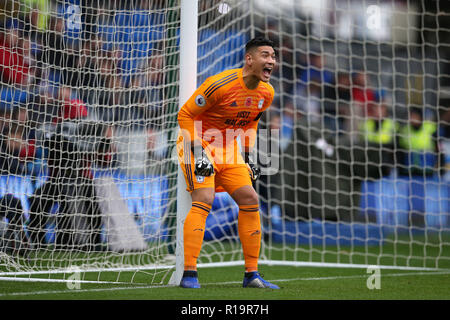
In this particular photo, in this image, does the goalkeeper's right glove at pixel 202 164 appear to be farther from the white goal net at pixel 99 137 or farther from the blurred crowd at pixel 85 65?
the blurred crowd at pixel 85 65

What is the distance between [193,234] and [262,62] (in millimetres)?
1180

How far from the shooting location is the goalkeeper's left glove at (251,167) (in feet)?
15.6

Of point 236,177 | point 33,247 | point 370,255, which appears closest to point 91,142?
point 33,247

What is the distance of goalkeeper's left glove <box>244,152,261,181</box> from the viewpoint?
187 inches

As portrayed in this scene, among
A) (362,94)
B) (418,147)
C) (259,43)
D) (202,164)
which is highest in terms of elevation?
(362,94)

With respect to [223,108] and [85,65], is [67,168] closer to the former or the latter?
[85,65]

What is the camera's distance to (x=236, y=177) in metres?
4.57

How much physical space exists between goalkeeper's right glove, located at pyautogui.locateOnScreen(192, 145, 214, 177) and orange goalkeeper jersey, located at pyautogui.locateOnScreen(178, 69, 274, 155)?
4.1 inches

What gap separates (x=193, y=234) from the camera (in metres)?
4.34

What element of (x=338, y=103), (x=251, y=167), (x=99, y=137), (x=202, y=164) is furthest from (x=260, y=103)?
(x=338, y=103)

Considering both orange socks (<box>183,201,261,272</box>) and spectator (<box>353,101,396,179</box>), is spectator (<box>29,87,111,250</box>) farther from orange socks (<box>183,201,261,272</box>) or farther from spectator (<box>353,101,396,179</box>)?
spectator (<box>353,101,396,179</box>)

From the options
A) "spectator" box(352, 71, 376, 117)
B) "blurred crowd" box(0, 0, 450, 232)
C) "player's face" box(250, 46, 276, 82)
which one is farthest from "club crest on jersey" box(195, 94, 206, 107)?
"spectator" box(352, 71, 376, 117)

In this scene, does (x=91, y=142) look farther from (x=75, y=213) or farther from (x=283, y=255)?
(x=283, y=255)
